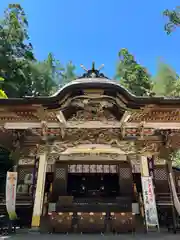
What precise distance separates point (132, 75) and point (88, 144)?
19636 mm

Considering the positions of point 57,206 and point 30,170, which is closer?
point 57,206

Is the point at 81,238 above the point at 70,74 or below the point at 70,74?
below

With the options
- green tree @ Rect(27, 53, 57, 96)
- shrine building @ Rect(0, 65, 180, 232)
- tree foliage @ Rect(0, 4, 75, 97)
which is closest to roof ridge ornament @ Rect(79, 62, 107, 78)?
shrine building @ Rect(0, 65, 180, 232)

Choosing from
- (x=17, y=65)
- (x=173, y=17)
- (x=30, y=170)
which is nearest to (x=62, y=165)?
(x=30, y=170)

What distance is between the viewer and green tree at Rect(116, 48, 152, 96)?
25.7 metres

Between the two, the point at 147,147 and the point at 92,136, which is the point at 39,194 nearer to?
the point at 92,136

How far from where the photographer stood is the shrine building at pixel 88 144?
6.67 metres

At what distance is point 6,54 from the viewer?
20297mm

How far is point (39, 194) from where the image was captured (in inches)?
280

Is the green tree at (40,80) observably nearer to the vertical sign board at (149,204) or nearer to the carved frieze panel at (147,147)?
the carved frieze panel at (147,147)

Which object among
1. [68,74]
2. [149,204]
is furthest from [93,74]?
[68,74]

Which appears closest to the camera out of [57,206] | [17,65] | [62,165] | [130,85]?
[57,206]

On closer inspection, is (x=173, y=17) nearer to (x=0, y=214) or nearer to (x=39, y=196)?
(x=39, y=196)

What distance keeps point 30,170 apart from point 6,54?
14.2 metres
